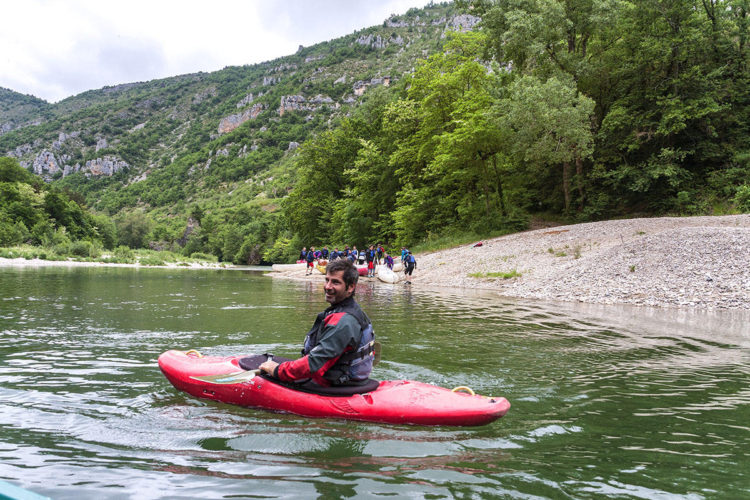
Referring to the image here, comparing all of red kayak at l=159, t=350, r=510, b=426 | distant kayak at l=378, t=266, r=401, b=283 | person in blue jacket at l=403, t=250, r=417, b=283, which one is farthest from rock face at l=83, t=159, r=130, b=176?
red kayak at l=159, t=350, r=510, b=426

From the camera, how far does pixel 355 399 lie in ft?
13.9

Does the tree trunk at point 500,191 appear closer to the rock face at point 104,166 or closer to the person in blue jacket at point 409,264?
the person in blue jacket at point 409,264

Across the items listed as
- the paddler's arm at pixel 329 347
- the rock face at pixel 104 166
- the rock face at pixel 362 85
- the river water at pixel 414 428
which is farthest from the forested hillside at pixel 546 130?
the rock face at pixel 104 166

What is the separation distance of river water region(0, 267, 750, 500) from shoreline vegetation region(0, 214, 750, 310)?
416cm

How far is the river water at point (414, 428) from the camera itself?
2.91 meters

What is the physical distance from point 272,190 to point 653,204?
99.2 meters

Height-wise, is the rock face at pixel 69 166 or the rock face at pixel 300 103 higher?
A: the rock face at pixel 300 103

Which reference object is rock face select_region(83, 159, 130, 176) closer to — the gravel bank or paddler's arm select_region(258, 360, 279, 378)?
the gravel bank

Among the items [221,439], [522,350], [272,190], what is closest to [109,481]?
[221,439]

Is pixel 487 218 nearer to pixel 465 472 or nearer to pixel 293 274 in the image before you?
pixel 293 274

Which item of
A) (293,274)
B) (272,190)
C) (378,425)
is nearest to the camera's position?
(378,425)

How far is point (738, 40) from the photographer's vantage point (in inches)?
971

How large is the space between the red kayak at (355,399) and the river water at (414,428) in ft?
0.37

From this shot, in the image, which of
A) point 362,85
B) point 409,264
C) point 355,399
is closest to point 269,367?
point 355,399
